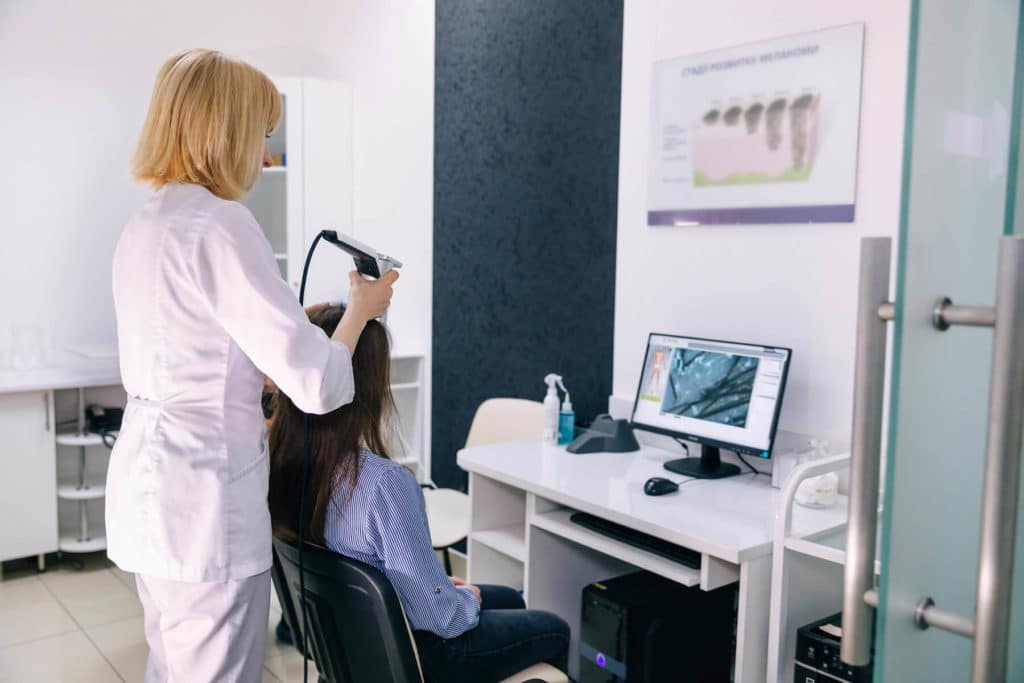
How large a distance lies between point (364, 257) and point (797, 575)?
3.81ft

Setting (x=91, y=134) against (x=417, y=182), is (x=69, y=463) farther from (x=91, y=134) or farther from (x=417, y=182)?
(x=417, y=182)

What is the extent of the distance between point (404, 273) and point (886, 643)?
11.6ft

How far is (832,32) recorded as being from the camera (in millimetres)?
2424

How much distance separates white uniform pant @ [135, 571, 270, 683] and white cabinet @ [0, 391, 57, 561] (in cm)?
235

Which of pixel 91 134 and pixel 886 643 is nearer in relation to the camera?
pixel 886 643

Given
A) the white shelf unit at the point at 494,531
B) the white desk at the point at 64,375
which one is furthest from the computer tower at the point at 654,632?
the white desk at the point at 64,375

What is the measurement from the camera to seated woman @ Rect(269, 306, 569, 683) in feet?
5.55

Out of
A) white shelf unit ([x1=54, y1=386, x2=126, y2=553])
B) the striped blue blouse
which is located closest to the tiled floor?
white shelf unit ([x1=54, y1=386, x2=126, y2=553])

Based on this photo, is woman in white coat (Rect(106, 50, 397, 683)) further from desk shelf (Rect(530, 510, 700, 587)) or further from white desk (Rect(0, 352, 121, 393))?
white desk (Rect(0, 352, 121, 393))

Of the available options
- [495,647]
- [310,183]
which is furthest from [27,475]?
[495,647]

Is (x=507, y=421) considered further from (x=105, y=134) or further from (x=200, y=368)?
(x=105, y=134)

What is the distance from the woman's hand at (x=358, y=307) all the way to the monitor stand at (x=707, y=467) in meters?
1.19

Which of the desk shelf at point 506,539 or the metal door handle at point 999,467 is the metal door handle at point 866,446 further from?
the desk shelf at point 506,539

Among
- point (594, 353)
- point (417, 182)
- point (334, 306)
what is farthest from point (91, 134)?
point (334, 306)
